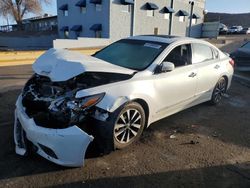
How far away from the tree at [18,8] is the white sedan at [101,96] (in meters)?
45.1

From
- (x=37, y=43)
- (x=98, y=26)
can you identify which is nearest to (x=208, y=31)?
(x=98, y=26)

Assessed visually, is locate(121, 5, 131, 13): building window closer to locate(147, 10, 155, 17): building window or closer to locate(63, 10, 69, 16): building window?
locate(147, 10, 155, 17): building window

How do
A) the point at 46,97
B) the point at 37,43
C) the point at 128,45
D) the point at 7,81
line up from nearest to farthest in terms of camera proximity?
the point at 46,97, the point at 128,45, the point at 7,81, the point at 37,43

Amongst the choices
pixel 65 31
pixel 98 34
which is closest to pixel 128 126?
pixel 98 34

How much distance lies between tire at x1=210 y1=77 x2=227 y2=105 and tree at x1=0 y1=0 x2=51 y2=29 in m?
45.2

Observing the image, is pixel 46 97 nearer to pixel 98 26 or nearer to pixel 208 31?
pixel 98 26

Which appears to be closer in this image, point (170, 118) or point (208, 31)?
point (170, 118)

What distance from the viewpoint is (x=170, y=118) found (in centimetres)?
514

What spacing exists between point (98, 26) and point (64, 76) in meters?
23.8

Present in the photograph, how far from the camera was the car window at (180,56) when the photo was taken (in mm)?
4512

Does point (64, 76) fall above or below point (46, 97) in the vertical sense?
above

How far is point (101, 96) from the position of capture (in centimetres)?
335

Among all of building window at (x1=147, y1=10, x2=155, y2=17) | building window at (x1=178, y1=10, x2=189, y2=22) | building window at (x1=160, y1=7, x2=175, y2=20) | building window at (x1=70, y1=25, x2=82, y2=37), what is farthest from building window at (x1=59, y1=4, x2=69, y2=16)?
building window at (x1=178, y1=10, x2=189, y2=22)

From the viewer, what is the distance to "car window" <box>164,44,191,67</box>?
14.8ft
